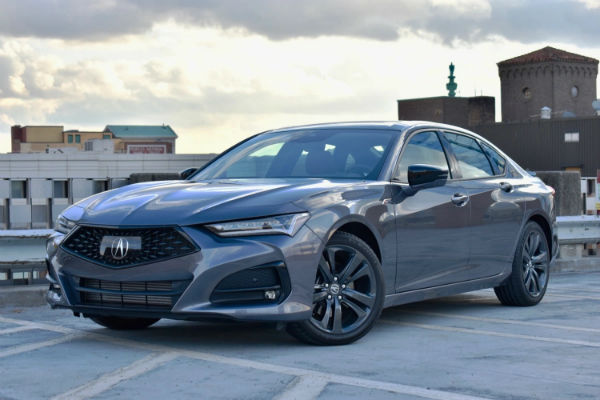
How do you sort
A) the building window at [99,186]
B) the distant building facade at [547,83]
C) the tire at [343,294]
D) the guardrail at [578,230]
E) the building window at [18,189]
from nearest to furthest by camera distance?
the tire at [343,294] → the building window at [18,189] → the building window at [99,186] → the guardrail at [578,230] → the distant building facade at [547,83]

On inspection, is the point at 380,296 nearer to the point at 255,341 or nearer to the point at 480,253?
the point at 255,341

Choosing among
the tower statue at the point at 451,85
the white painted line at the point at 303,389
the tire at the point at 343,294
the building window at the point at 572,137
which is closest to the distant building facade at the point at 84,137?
the tower statue at the point at 451,85

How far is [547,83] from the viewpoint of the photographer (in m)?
117

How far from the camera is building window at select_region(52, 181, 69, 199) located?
38.3 ft

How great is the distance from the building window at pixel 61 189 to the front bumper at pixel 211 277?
18.2 feet

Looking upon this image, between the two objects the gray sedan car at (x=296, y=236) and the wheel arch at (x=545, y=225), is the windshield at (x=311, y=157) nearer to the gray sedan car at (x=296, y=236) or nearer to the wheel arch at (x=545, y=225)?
the gray sedan car at (x=296, y=236)

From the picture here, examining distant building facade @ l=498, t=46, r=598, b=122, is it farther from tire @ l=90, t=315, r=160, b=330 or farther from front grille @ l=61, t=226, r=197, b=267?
front grille @ l=61, t=226, r=197, b=267

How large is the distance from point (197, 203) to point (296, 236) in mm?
602

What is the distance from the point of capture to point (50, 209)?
1144 centimetres

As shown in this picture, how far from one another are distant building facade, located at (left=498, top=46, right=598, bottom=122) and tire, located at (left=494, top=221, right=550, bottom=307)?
110074mm

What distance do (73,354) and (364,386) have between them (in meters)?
1.92

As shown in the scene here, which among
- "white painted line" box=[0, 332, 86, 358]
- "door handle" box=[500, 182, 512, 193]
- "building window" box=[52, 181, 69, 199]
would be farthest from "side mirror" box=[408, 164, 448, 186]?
"building window" box=[52, 181, 69, 199]

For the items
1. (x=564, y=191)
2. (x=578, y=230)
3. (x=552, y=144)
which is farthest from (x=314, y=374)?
(x=552, y=144)

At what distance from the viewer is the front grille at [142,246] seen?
19.7ft
